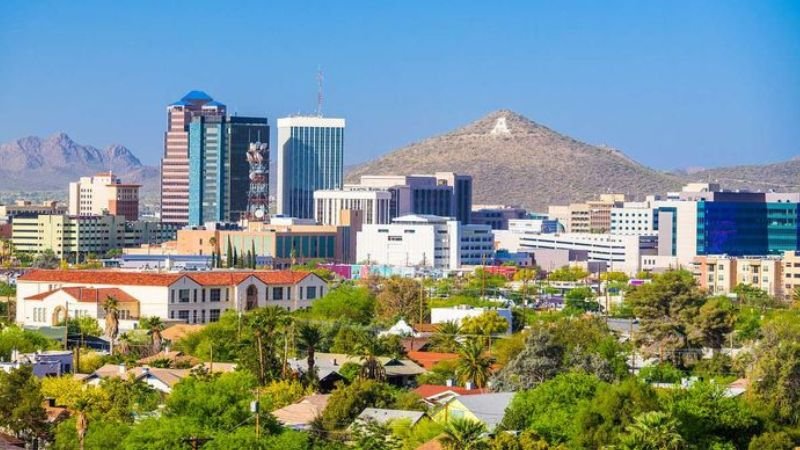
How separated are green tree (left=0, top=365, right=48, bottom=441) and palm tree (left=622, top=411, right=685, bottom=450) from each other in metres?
15.5

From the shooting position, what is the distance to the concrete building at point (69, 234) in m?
183

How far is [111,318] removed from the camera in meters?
78.2

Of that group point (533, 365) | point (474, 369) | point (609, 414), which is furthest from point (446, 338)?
point (609, 414)

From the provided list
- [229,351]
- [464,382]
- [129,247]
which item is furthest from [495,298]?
[129,247]

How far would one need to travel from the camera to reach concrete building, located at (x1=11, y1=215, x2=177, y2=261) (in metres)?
183

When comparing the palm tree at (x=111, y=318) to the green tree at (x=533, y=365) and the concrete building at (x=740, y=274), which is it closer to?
the green tree at (x=533, y=365)

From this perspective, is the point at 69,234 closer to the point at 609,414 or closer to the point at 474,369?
the point at 474,369

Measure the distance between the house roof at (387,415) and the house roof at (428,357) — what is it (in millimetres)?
15802

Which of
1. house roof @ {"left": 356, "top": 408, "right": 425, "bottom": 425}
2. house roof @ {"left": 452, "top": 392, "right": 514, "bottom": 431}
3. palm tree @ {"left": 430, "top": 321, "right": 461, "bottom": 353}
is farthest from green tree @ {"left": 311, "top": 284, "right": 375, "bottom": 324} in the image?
house roof @ {"left": 356, "top": 408, "right": 425, "bottom": 425}

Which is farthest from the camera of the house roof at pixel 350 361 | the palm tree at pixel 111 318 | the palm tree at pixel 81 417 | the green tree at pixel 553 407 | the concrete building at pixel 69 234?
the concrete building at pixel 69 234

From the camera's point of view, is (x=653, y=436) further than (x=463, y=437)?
Yes

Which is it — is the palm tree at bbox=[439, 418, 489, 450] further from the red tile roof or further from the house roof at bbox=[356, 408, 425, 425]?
the red tile roof

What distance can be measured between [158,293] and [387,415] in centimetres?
4223

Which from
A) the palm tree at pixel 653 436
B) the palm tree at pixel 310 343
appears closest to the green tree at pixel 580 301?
the palm tree at pixel 310 343
